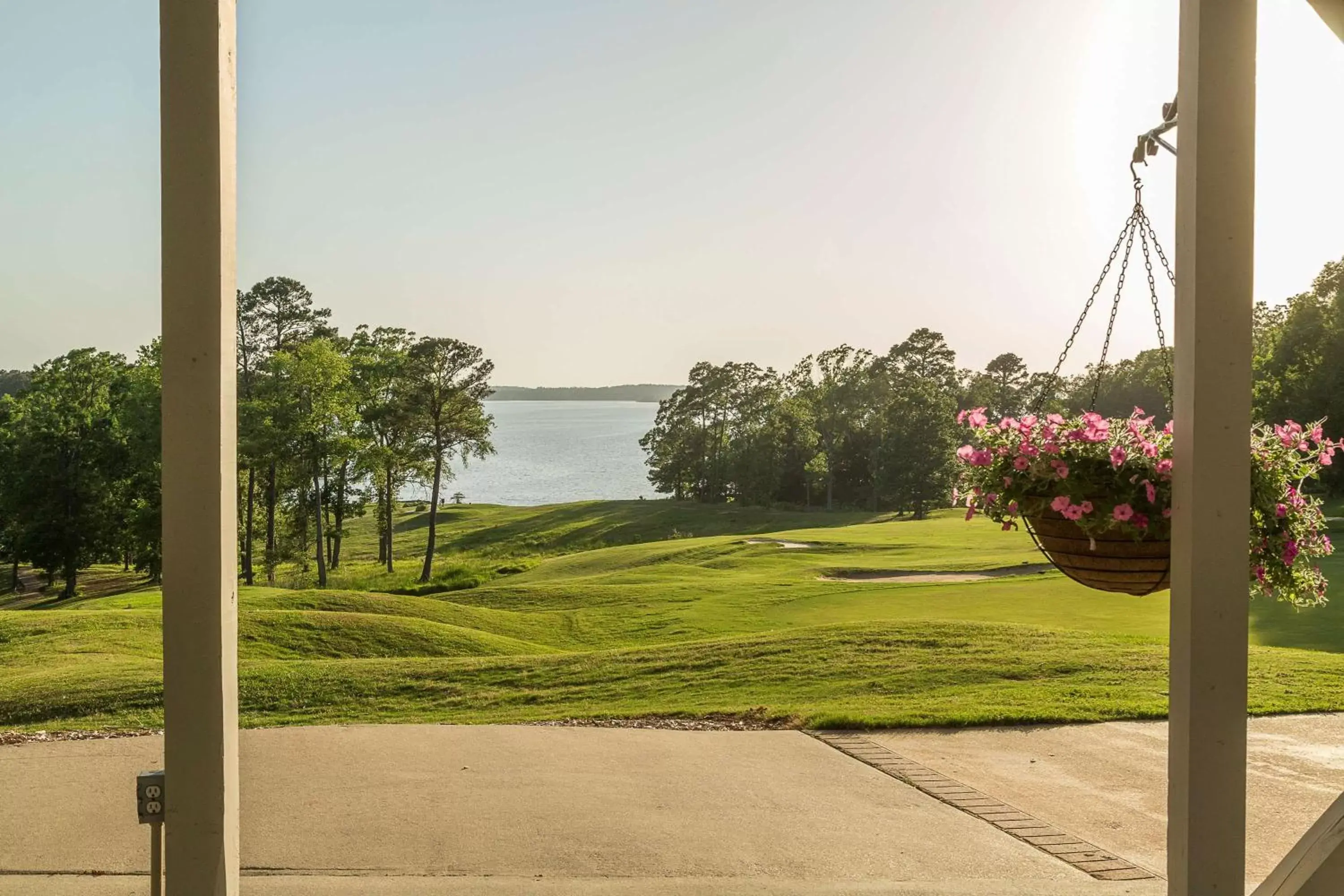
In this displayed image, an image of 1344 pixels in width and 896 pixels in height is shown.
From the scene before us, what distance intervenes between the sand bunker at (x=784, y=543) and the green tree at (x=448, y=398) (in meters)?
9.39

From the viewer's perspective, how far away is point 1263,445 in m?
2.55

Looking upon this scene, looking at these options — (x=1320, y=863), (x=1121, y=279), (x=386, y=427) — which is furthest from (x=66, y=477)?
(x=1320, y=863)

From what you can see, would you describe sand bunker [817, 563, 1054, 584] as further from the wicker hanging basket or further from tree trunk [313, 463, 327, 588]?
tree trunk [313, 463, 327, 588]

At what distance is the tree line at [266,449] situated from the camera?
29188mm

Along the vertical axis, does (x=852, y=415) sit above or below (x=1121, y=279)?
above

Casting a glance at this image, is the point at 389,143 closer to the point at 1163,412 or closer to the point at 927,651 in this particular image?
the point at 1163,412

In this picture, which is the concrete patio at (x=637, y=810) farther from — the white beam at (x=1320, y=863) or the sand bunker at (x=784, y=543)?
the sand bunker at (x=784, y=543)

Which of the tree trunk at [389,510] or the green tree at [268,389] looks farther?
the tree trunk at [389,510]

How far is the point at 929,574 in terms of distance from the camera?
1906cm

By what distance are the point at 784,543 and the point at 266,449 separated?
1576 cm

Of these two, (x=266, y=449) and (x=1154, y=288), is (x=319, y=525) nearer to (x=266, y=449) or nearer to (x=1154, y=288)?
(x=266, y=449)

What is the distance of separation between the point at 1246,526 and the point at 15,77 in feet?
120

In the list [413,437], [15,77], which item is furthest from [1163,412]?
[15,77]

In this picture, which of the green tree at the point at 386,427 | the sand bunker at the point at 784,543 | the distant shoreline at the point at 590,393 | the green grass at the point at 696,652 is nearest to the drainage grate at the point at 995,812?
the green grass at the point at 696,652
